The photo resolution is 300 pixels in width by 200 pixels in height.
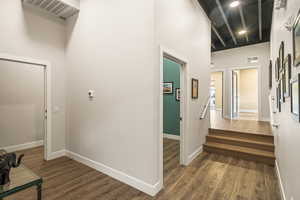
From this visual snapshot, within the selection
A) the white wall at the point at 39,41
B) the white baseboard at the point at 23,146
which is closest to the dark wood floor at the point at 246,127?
the white wall at the point at 39,41

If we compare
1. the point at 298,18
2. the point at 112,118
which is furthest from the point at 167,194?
the point at 298,18

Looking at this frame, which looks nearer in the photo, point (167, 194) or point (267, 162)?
point (167, 194)

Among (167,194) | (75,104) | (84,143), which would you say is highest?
(75,104)

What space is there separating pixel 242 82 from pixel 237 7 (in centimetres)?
688

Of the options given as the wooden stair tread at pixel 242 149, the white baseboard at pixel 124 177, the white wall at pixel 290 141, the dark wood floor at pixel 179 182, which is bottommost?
the dark wood floor at pixel 179 182

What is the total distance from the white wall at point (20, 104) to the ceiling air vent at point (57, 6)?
1.75 meters

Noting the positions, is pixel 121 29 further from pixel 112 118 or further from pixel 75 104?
pixel 75 104

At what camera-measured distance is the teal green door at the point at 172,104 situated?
5.02 meters

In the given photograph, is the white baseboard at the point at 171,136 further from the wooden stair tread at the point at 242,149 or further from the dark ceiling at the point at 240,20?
the dark ceiling at the point at 240,20

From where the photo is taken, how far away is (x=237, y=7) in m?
3.98

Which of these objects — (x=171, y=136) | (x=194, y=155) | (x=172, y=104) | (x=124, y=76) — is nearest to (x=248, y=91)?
(x=172, y=104)

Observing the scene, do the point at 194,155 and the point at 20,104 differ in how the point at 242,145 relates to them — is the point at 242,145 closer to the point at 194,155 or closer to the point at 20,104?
the point at 194,155

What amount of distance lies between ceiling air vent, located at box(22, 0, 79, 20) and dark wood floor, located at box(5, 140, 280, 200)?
348 cm

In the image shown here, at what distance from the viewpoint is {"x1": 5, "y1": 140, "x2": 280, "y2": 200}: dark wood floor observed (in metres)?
2.21
